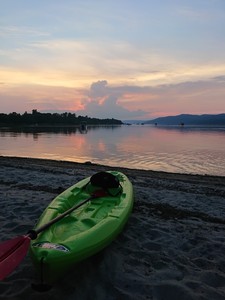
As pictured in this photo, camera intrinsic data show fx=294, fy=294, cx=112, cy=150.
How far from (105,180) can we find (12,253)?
4556mm

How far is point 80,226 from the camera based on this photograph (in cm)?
580

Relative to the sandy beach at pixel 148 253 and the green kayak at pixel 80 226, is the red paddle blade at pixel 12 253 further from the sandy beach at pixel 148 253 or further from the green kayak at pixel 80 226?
the sandy beach at pixel 148 253

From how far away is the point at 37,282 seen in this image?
4465 millimetres

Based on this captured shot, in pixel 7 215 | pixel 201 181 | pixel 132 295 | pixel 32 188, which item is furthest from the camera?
pixel 201 181

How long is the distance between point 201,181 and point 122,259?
929cm

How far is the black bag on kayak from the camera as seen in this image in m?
8.34

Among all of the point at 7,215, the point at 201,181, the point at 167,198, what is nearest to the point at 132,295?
the point at 7,215

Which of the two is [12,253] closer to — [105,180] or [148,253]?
[148,253]

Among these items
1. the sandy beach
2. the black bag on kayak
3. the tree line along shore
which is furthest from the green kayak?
the tree line along shore

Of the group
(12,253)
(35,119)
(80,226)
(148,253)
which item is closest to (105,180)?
(80,226)

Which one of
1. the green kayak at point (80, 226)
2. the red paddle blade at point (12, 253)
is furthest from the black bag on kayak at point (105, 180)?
the red paddle blade at point (12, 253)

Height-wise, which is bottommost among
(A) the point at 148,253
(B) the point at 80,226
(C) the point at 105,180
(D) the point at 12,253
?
(A) the point at 148,253

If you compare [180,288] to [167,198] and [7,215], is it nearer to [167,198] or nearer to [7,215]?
[7,215]

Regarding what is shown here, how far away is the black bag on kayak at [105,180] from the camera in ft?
27.4
